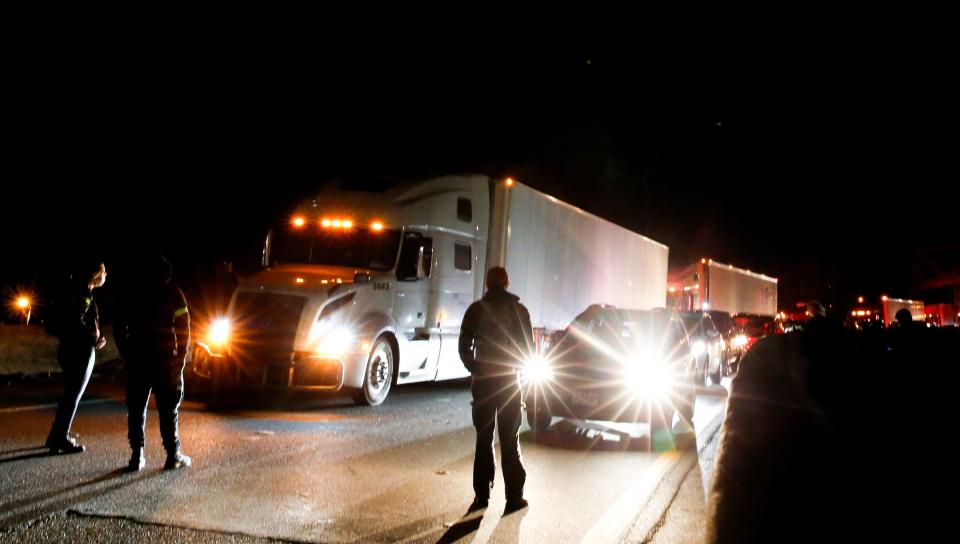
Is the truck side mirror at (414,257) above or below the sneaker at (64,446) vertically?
above

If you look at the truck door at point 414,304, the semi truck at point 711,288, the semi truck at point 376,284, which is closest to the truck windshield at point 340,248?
the semi truck at point 376,284

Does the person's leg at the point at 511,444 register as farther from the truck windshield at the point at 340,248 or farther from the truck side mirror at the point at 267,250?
the truck side mirror at the point at 267,250

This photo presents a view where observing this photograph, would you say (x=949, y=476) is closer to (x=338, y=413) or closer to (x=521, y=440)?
(x=521, y=440)

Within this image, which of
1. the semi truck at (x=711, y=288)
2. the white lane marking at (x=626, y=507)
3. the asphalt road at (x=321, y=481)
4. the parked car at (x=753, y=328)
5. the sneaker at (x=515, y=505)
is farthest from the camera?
the semi truck at (x=711, y=288)

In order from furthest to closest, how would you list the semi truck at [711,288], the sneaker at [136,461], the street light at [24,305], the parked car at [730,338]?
the semi truck at [711,288] → the street light at [24,305] → the parked car at [730,338] → the sneaker at [136,461]

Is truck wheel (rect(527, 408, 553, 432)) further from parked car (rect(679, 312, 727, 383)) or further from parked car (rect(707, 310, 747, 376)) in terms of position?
parked car (rect(707, 310, 747, 376))

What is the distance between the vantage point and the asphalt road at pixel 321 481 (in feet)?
16.5

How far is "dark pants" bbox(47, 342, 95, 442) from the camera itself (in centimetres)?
690

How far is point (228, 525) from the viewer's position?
5016 millimetres

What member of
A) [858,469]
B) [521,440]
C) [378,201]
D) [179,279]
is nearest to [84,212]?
[179,279]

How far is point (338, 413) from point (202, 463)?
365cm

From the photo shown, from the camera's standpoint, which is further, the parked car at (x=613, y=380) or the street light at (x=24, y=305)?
the street light at (x=24, y=305)

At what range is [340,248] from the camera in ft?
39.3

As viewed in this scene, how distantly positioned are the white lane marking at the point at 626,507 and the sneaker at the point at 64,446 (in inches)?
188
